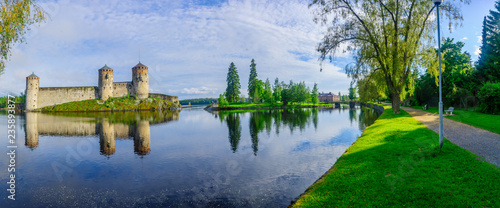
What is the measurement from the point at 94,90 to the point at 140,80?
1555 centimetres

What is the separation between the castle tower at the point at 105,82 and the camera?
262 ft

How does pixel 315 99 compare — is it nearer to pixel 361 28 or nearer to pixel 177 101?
pixel 177 101

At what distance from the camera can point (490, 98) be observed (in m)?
26.7

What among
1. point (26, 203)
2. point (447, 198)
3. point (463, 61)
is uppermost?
point (463, 61)

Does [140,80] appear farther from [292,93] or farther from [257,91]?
[292,93]

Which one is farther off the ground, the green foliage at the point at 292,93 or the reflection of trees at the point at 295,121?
the green foliage at the point at 292,93

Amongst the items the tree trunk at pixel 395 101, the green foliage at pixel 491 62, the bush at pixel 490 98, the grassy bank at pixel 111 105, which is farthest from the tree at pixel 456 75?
the grassy bank at pixel 111 105

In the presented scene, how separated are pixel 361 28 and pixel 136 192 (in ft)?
Answer: 85.1

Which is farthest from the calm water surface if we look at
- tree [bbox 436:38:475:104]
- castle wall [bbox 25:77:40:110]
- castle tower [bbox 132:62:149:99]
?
castle wall [bbox 25:77:40:110]

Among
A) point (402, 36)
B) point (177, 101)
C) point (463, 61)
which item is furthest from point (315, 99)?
point (402, 36)

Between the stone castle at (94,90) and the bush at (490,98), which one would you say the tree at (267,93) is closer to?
the stone castle at (94,90)

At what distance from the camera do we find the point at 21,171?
11.5 m

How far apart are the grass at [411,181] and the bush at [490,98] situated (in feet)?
74.8

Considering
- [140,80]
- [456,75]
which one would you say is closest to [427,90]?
[456,75]
